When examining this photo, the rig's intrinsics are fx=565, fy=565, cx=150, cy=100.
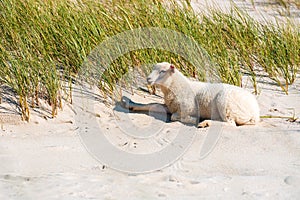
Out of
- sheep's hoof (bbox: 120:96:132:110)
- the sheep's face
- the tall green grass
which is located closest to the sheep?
the sheep's face

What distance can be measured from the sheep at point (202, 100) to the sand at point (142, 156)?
0.11 m

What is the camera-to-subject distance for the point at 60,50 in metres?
5.58

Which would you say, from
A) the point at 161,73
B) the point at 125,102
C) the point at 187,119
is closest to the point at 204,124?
the point at 187,119

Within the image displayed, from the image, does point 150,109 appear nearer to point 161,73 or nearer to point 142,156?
point 161,73

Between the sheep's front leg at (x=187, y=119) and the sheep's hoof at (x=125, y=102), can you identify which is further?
the sheep's hoof at (x=125, y=102)

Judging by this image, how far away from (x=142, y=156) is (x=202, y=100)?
35.6 inches

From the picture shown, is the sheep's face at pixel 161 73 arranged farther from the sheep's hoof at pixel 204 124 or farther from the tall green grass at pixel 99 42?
the tall green grass at pixel 99 42

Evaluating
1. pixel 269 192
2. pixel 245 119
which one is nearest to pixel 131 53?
pixel 245 119

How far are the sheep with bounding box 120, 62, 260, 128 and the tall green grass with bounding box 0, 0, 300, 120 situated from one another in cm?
74

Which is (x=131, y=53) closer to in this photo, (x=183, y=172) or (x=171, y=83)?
(x=171, y=83)

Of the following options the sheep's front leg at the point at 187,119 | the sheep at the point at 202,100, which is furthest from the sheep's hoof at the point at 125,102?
the sheep's front leg at the point at 187,119

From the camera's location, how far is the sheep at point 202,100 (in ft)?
15.0

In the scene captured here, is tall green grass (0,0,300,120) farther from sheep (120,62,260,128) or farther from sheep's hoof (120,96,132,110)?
sheep (120,62,260,128)

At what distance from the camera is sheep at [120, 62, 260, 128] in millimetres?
4574
